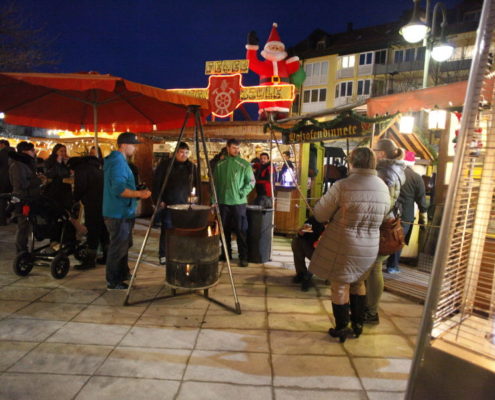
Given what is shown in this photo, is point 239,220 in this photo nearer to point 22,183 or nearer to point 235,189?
point 235,189

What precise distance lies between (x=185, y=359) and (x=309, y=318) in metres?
1.72

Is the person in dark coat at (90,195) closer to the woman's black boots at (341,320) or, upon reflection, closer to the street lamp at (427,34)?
the woman's black boots at (341,320)

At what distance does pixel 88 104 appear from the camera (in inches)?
259

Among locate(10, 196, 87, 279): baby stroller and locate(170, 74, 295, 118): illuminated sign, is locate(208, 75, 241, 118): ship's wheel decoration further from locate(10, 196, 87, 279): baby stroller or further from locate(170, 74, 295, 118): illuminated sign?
locate(10, 196, 87, 279): baby stroller

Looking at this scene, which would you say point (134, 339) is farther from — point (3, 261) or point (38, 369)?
point (3, 261)

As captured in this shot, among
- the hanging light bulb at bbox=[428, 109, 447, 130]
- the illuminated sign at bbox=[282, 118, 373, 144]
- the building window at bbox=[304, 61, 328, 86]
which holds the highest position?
the building window at bbox=[304, 61, 328, 86]

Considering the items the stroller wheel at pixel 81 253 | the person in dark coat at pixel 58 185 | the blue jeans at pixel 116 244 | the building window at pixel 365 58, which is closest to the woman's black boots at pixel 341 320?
the blue jeans at pixel 116 244

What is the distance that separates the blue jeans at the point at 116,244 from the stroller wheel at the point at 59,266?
3.02 ft

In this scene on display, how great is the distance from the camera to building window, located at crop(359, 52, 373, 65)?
40031 mm

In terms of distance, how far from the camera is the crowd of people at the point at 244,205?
141 inches

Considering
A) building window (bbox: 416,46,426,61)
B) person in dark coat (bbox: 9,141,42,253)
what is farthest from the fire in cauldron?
building window (bbox: 416,46,426,61)

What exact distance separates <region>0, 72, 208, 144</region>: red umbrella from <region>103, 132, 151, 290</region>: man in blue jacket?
31.3 inches

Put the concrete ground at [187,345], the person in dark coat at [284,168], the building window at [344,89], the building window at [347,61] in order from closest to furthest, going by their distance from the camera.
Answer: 1. the concrete ground at [187,345]
2. the person in dark coat at [284,168]
3. the building window at [347,61]
4. the building window at [344,89]

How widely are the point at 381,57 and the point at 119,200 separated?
41290 mm
